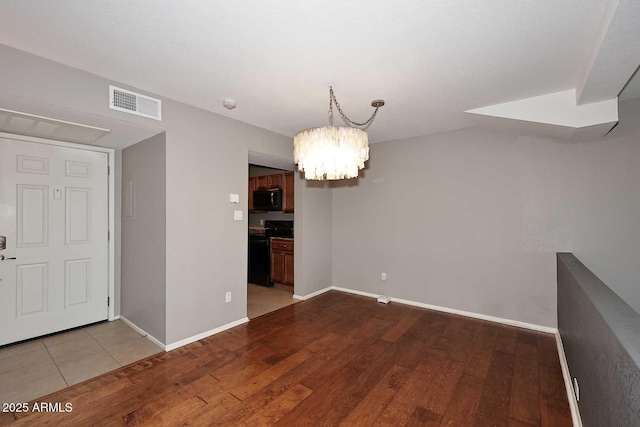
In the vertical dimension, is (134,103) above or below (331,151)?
above

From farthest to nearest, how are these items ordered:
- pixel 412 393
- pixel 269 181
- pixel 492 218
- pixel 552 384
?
pixel 269 181
pixel 492 218
pixel 552 384
pixel 412 393

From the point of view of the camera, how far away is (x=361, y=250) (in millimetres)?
4816

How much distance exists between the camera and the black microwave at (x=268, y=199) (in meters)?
5.30

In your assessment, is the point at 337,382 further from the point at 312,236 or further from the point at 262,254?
the point at 262,254

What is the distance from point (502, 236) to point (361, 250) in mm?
2073

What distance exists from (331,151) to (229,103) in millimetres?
1486

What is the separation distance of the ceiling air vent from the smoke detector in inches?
24.1

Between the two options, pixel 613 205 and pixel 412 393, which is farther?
pixel 613 205

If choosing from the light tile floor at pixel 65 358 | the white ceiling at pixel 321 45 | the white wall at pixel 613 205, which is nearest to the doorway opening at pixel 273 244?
the light tile floor at pixel 65 358

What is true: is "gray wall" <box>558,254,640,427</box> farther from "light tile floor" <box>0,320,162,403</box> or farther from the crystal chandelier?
"light tile floor" <box>0,320,162,403</box>

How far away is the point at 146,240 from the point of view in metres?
3.15

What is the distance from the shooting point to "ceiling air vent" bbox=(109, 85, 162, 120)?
2.48m

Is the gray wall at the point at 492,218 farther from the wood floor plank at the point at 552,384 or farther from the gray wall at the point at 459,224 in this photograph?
the wood floor plank at the point at 552,384

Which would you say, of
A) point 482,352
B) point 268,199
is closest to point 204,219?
point 268,199
